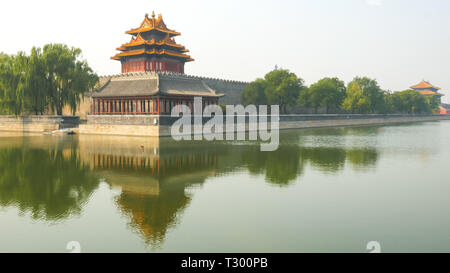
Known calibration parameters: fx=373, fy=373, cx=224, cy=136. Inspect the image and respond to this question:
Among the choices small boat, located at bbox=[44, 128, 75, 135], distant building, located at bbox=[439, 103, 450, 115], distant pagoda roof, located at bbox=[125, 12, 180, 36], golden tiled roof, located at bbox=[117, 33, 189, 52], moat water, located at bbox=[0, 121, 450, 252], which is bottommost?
moat water, located at bbox=[0, 121, 450, 252]

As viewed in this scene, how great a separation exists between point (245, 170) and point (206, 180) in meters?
2.98

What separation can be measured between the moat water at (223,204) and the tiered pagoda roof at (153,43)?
100 ft

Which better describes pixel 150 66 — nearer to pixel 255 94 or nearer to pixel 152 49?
pixel 152 49

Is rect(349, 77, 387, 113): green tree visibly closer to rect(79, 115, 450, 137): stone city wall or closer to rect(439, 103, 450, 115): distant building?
rect(79, 115, 450, 137): stone city wall

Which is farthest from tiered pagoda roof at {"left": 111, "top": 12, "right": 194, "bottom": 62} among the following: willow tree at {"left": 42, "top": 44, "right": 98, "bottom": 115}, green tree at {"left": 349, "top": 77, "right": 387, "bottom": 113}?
green tree at {"left": 349, "top": 77, "right": 387, "bottom": 113}

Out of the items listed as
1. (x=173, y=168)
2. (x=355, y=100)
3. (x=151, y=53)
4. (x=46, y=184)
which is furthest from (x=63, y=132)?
(x=355, y=100)

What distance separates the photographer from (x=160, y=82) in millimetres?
41719

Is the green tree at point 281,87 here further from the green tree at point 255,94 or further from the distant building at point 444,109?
the distant building at point 444,109

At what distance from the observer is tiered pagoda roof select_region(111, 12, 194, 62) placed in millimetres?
48875

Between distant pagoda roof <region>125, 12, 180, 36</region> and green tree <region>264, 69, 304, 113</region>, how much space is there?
15178mm

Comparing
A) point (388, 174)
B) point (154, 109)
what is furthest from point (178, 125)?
point (388, 174)

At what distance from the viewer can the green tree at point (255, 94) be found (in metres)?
53.5

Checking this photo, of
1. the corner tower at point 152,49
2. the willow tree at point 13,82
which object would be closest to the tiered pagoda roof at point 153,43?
the corner tower at point 152,49
